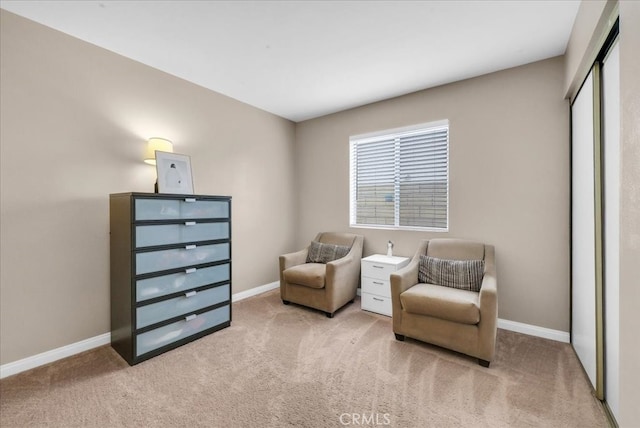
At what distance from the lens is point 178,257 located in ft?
8.36

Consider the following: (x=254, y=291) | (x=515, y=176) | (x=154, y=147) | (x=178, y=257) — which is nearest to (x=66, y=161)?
(x=154, y=147)

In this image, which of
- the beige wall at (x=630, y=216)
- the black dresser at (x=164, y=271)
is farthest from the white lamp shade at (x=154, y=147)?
the beige wall at (x=630, y=216)

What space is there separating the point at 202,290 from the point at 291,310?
1.14 m

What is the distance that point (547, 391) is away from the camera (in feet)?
6.15

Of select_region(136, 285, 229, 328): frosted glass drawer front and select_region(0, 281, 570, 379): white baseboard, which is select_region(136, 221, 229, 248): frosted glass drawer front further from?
select_region(0, 281, 570, 379): white baseboard

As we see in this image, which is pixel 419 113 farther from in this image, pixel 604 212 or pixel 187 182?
pixel 187 182

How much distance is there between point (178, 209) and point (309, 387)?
1.89 m

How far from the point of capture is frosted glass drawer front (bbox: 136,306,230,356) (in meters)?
2.29

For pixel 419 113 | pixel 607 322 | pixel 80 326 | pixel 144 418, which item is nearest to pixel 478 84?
pixel 419 113

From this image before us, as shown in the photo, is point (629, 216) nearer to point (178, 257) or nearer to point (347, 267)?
point (347, 267)

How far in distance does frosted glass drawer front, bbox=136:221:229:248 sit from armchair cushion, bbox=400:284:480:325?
1.96 metres

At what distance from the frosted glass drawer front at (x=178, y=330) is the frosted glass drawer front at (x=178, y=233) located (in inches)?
29.5

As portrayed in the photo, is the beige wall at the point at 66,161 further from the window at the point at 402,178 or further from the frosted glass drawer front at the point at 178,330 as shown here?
the window at the point at 402,178

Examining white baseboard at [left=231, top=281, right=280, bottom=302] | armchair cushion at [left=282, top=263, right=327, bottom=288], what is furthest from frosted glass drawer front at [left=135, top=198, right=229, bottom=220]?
white baseboard at [left=231, top=281, right=280, bottom=302]
